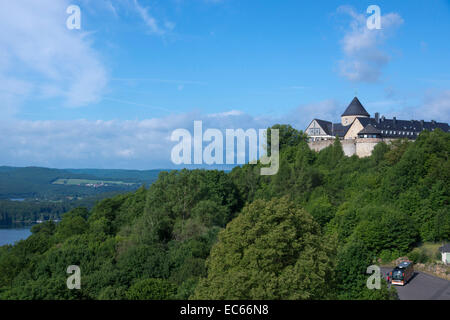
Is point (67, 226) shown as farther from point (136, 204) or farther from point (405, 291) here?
point (405, 291)

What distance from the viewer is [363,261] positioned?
25.5 m

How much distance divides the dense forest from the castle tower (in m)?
7.89

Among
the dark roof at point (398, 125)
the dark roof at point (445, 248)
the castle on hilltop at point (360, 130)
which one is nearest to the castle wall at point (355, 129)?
the castle on hilltop at point (360, 130)

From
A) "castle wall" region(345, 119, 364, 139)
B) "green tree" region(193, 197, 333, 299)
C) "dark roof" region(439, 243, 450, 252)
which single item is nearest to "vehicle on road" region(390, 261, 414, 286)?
"dark roof" region(439, 243, 450, 252)

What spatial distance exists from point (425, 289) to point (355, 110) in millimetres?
45594

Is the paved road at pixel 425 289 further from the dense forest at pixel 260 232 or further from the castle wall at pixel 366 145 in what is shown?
the castle wall at pixel 366 145

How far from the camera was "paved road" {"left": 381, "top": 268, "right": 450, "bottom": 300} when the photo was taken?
82.8 feet

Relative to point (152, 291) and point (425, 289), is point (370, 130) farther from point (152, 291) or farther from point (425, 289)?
point (152, 291)

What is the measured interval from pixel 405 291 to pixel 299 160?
33.5m

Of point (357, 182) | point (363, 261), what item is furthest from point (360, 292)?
point (357, 182)

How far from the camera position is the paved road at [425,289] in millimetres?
25234

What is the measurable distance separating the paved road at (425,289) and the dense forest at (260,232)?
102 inches

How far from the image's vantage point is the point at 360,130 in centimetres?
5938

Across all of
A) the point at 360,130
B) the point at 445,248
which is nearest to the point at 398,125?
the point at 360,130
